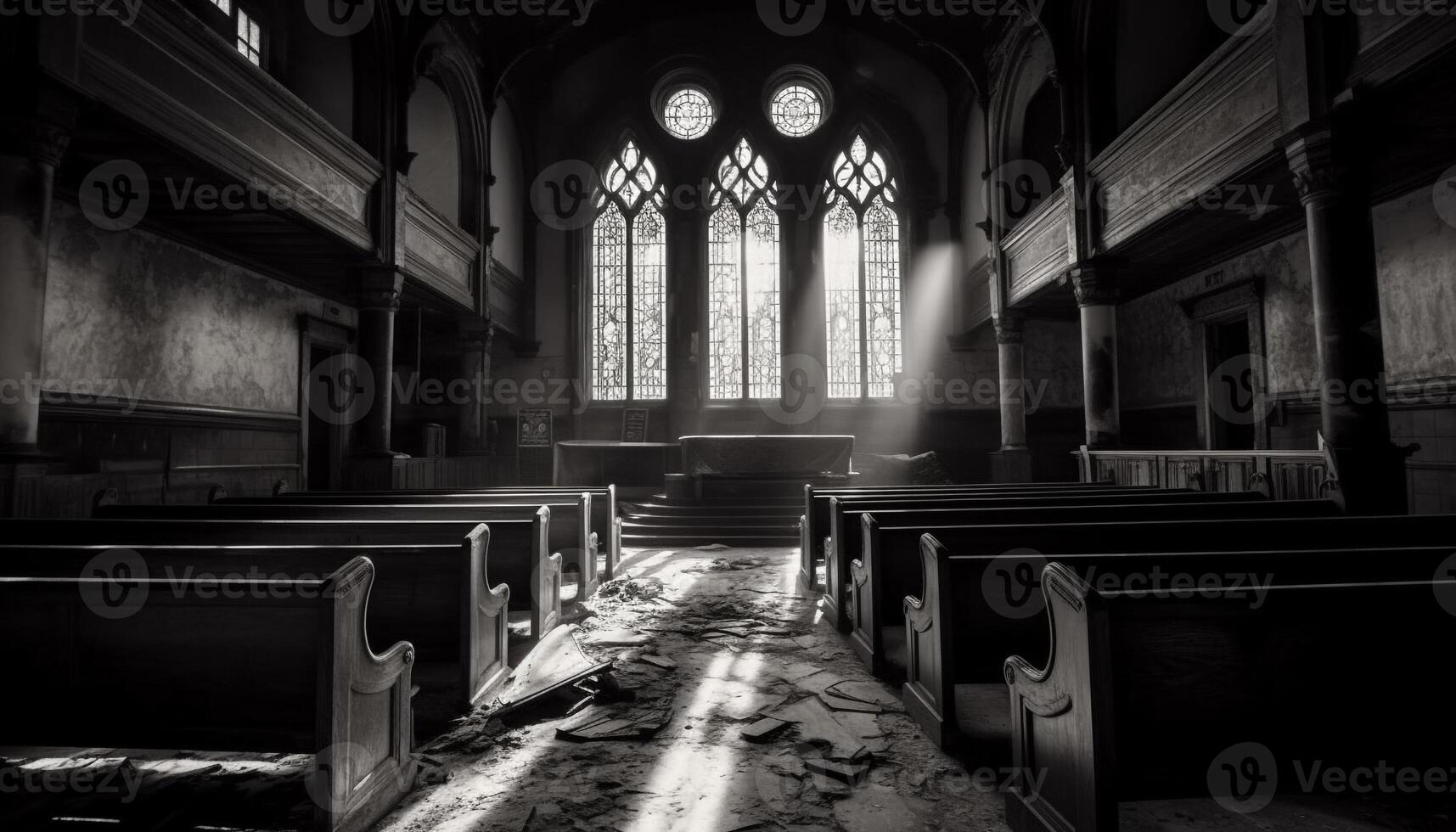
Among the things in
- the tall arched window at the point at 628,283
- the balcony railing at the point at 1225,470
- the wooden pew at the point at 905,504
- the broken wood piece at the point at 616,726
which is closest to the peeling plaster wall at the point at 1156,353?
the balcony railing at the point at 1225,470

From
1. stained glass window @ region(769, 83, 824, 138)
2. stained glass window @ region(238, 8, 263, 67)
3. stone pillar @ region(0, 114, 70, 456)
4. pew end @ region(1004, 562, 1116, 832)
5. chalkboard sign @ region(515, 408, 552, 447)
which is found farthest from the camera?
stained glass window @ region(769, 83, 824, 138)

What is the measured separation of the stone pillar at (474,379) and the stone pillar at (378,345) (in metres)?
3.05

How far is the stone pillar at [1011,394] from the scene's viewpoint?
11.0 metres

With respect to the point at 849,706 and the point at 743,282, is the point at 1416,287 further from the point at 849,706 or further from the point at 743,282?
the point at 743,282

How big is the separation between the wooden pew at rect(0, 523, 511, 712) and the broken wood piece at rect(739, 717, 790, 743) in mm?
1244

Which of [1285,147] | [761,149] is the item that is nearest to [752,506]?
Answer: [1285,147]

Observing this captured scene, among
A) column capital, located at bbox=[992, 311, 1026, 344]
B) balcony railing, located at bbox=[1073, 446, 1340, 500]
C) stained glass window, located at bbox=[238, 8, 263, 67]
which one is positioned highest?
stained glass window, located at bbox=[238, 8, 263, 67]

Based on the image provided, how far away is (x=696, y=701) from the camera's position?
3244 millimetres

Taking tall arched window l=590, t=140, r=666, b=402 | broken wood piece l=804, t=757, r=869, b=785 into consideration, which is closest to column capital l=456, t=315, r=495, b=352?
tall arched window l=590, t=140, r=666, b=402

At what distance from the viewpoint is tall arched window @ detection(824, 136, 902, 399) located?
45.3ft

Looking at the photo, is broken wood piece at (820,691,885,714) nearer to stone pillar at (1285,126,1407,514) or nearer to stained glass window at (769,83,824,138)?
stone pillar at (1285,126,1407,514)

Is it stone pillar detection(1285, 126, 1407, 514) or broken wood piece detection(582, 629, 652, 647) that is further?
stone pillar detection(1285, 126, 1407, 514)

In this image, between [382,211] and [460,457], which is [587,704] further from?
[460,457]

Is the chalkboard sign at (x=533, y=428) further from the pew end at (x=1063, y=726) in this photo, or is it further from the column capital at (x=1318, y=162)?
the pew end at (x=1063, y=726)
